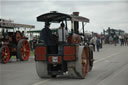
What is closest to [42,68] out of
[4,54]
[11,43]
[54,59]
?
[54,59]

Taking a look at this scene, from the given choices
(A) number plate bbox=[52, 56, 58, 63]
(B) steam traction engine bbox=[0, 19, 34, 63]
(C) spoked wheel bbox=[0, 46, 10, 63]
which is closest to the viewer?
(A) number plate bbox=[52, 56, 58, 63]

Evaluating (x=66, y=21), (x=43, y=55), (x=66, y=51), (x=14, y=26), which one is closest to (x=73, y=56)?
(x=66, y=51)

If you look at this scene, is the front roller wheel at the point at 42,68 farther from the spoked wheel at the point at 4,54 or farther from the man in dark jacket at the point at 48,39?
the spoked wheel at the point at 4,54

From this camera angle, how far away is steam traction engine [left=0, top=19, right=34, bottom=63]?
1781cm

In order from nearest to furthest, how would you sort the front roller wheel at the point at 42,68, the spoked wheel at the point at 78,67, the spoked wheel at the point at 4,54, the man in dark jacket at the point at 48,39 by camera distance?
the spoked wheel at the point at 78,67, the front roller wheel at the point at 42,68, the man in dark jacket at the point at 48,39, the spoked wheel at the point at 4,54

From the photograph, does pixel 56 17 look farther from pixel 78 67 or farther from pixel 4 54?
pixel 4 54

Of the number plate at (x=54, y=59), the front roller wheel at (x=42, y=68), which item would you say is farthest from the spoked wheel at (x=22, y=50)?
the number plate at (x=54, y=59)

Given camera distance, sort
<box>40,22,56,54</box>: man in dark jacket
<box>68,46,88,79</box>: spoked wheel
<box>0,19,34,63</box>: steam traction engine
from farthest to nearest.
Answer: <box>0,19,34,63</box>: steam traction engine → <box>40,22,56,54</box>: man in dark jacket → <box>68,46,88,79</box>: spoked wheel

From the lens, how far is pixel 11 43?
18859mm

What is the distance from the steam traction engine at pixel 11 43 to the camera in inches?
701

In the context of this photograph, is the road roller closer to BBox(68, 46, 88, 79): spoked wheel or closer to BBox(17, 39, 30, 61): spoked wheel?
BBox(68, 46, 88, 79): spoked wheel

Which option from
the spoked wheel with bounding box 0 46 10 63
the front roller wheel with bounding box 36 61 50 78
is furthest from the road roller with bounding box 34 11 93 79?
A: the spoked wheel with bounding box 0 46 10 63

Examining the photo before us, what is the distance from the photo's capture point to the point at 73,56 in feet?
33.0

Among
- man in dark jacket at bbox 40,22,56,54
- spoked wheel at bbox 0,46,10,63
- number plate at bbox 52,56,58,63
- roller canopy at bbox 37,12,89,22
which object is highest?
roller canopy at bbox 37,12,89,22
